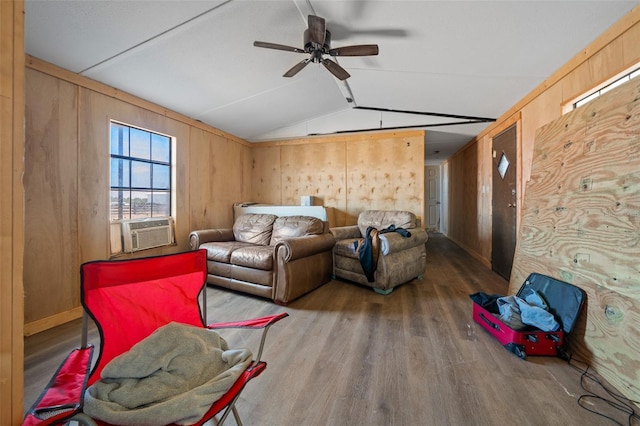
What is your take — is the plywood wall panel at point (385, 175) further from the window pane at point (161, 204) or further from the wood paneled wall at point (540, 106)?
the window pane at point (161, 204)

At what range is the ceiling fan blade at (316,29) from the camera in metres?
2.00

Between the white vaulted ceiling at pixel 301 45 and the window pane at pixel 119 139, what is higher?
the white vaulted ceiling at pixel 301 45

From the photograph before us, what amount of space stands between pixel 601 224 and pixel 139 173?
4656mm

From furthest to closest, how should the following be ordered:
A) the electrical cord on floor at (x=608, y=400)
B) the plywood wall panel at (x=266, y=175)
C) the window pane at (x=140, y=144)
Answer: the plywood wall panel at (x=266, y=175) → the window pane at (x=140, y=144) → the electrical cord on floor at (x=608, y=400)

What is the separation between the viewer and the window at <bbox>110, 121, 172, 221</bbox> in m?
2.97

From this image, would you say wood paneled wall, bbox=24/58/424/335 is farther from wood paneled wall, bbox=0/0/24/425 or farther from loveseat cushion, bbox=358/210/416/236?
wood paneled wall, bbox=0/0/24/425

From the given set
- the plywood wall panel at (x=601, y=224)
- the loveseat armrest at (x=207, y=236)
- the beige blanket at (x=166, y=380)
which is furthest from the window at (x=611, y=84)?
the loveseat armrest at (x=207, y=236)

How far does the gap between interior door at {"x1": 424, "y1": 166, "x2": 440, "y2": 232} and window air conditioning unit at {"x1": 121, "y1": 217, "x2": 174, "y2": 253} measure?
26.9ft

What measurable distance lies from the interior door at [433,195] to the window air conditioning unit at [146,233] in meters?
8.21

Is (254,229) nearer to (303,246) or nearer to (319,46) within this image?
(303,246)

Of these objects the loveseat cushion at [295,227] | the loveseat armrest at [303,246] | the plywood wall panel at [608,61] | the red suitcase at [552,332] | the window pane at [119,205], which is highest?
the plywood wall panel at [608,61]

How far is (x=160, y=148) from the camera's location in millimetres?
3555

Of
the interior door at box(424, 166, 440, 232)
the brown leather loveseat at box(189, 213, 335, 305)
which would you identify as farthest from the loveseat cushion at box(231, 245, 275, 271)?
the interior door at box(424, 166, 440, 232)

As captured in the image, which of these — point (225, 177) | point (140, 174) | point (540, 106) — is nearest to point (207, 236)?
point (140, 174)
